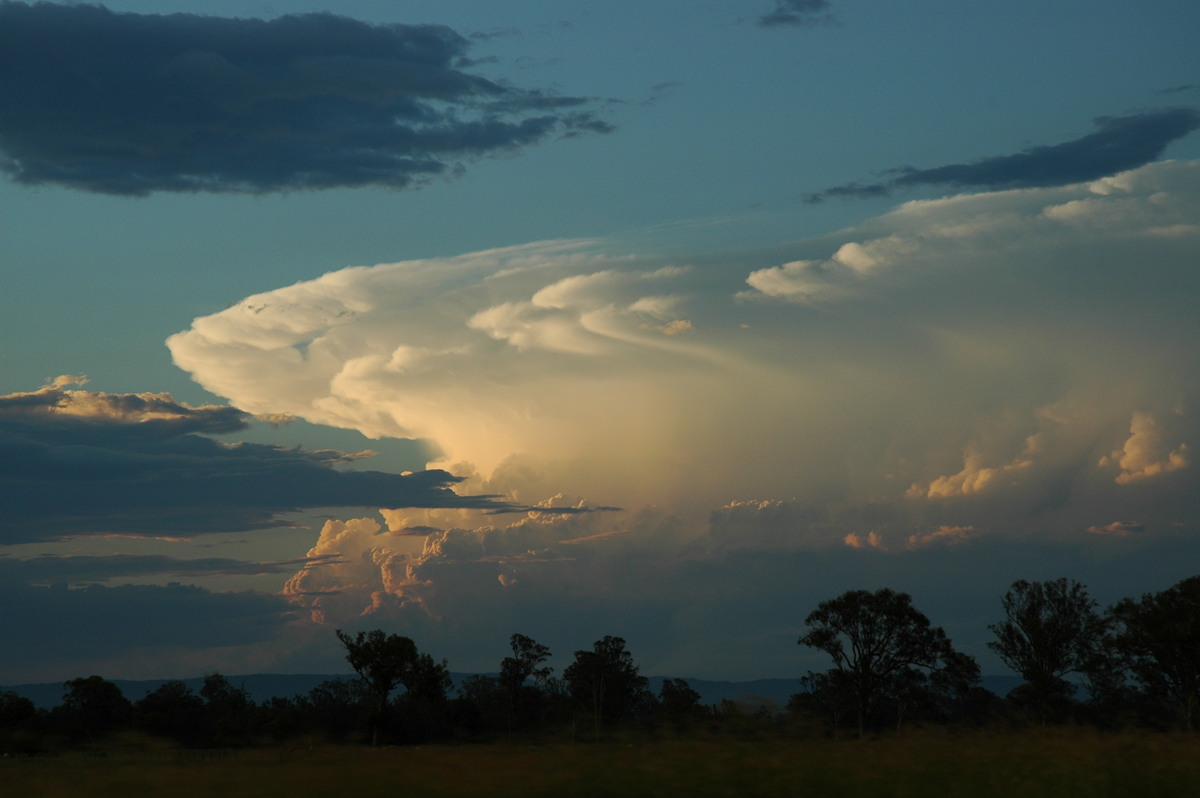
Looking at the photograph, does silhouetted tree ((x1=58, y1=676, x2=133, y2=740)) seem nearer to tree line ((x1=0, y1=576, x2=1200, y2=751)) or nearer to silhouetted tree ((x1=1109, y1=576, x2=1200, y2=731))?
tree line ((x1=0, y1=576, x2=1200, y2=751))

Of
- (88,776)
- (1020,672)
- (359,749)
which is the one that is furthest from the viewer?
(1020,672)

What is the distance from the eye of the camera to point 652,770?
17906 millimetres

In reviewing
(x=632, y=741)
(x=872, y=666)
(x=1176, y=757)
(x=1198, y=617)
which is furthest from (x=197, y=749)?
(x=872, y=666)

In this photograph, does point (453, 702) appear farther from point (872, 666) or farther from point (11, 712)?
point (11, 712)

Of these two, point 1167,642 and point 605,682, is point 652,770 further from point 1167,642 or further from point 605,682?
point 605,682

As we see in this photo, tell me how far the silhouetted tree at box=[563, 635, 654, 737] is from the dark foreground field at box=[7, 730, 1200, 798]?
71330 mm

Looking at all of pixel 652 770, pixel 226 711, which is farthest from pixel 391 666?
pixel 652 770

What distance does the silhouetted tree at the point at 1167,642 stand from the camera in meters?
57.0

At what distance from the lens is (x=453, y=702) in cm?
8731

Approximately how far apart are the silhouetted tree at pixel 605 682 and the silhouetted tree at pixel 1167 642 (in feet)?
134

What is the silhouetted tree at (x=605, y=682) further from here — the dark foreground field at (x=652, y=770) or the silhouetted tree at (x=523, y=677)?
the dark foreground field at (x=652, y=770)

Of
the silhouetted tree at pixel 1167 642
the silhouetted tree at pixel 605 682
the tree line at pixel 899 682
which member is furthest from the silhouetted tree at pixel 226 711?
the silhouetted tree at pixel 1167 642

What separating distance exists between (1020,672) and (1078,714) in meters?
11.8

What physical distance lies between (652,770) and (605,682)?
263ft
